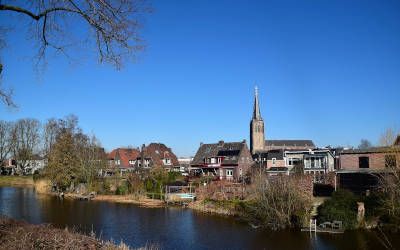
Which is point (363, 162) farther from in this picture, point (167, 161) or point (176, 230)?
point (167, 161)

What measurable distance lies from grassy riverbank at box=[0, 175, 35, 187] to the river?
38624 mm

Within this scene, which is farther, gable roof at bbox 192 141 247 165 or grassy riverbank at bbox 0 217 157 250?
gable roof at bbox 192 141 247 165

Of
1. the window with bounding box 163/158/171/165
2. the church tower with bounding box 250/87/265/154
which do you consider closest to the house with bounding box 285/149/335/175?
the window with bounding box 163/158/171/165

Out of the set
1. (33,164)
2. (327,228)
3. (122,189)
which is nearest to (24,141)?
(33,164)

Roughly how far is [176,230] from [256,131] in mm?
88087

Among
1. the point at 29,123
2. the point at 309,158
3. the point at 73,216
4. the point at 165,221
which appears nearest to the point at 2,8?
the point at 165,221

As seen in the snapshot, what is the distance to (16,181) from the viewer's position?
81.9 meters

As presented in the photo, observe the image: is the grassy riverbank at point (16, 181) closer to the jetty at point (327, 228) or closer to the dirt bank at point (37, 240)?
the jetty at point (327, 228)

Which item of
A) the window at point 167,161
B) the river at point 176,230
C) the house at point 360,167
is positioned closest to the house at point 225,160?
the window at point 167,161

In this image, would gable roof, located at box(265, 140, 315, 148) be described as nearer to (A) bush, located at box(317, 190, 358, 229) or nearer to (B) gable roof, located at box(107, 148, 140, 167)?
(B) gable roof, located at box(107, 148, 140, 167)

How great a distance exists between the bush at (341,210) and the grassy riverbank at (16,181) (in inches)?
2552

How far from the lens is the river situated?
2528cm

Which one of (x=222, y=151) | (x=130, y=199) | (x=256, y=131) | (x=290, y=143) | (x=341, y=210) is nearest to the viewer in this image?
(x=341, y=210)

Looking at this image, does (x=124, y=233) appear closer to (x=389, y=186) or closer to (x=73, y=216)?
(x=73, y=216)
